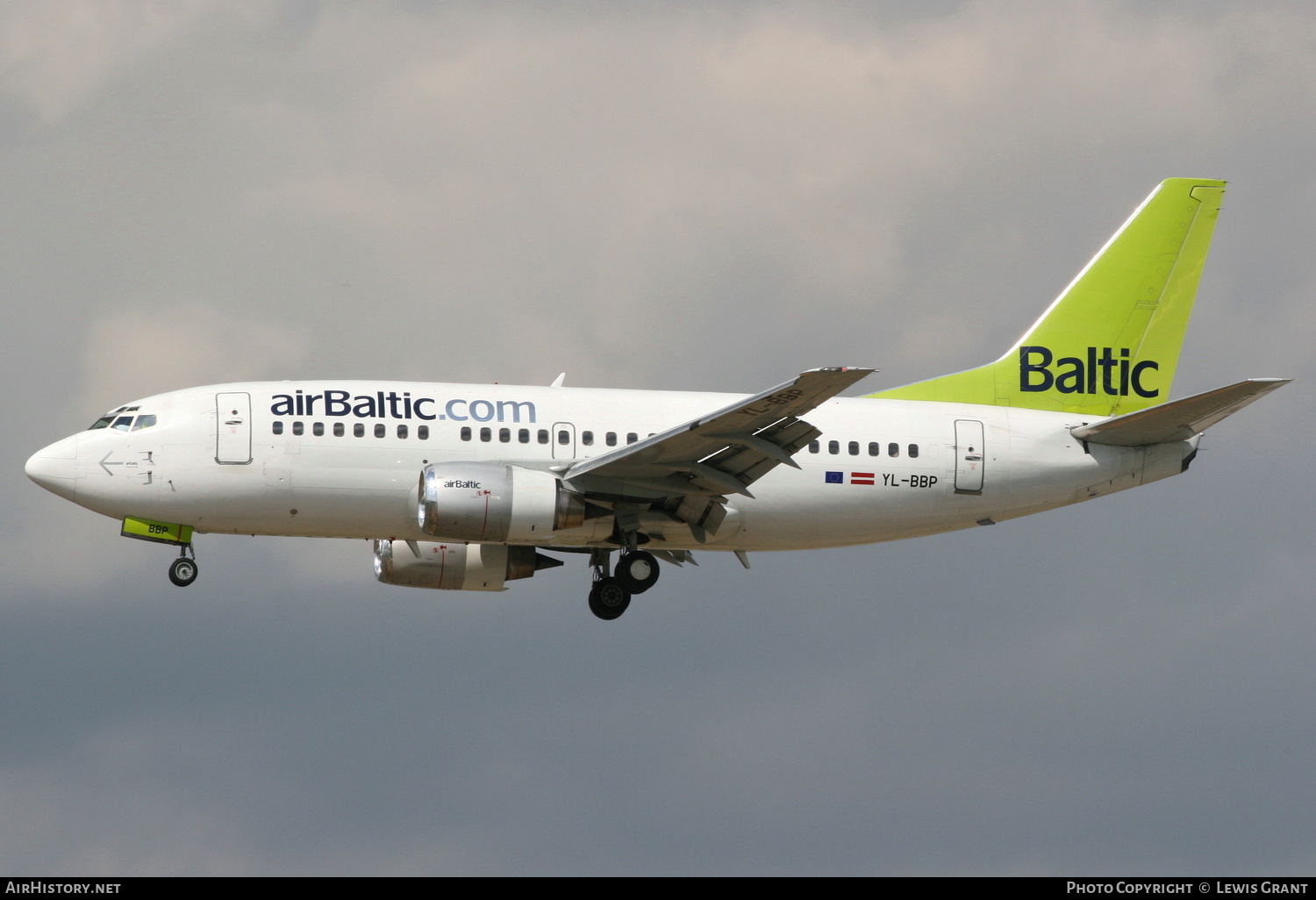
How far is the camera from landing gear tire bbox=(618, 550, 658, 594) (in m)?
40.0

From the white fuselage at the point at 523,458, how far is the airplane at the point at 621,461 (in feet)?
0.15

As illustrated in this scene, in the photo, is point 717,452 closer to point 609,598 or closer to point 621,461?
point 621,461

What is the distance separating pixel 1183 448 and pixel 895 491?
7.17m

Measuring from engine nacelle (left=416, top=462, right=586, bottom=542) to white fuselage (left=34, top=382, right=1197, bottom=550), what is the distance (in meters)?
0.87

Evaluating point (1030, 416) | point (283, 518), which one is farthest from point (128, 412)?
point (1030, 416)

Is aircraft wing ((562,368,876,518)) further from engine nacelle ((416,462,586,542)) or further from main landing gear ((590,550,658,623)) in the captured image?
main landing gear ((590,550,658,623))

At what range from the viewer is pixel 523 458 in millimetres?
39062

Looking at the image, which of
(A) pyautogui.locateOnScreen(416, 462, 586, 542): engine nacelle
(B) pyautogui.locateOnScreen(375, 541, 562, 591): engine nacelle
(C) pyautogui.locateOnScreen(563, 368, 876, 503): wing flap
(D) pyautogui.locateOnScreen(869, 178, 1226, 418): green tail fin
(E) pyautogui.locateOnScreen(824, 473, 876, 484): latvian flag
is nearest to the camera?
(C) pyautogui.locateOnScreen(563, 368, 876, 503): wing flap

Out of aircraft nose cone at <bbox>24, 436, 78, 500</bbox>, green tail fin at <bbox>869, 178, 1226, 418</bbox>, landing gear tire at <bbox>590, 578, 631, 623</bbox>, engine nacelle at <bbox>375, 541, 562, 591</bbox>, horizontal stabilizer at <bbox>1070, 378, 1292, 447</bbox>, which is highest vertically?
green tail fin at <bbox>869, 178, 1226, 418</bbox>

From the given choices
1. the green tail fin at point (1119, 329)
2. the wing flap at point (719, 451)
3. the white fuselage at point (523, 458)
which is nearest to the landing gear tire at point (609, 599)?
the white fuselage at point (523, 458)

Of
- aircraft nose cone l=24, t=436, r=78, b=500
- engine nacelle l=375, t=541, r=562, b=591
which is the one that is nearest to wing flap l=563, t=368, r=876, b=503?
engine nacelle l=375, t=541, r=562, b=591

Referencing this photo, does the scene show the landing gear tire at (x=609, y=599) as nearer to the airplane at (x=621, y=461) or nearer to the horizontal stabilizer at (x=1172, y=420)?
the airplane at (x=621, y=461)

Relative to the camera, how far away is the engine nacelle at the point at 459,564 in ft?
140

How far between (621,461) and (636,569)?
137 inches
